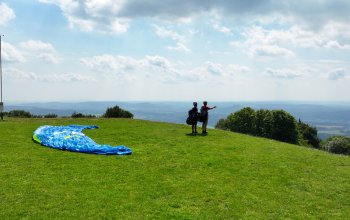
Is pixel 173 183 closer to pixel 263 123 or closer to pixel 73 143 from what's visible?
pixel 73 143

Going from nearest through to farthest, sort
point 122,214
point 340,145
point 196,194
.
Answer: point 122,214 → point 196,194 → point 340,145

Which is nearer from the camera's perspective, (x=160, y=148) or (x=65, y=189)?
(x=65, y=189)

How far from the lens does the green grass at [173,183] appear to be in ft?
43.8

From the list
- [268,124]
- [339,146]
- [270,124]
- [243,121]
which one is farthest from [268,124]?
[339,146]

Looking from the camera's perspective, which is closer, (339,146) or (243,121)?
(243,121)

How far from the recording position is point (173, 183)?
16.6m

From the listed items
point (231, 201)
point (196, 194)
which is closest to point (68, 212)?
point (196, 194)

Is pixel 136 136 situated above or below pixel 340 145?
above

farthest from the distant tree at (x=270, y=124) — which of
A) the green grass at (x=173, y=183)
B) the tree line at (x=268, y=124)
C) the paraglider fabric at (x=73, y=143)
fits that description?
the paraglider fabric at (x=73, y=143)

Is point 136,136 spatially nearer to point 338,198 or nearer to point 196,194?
point 196,194

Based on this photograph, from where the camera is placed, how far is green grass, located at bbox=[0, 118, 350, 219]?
43.8 ft

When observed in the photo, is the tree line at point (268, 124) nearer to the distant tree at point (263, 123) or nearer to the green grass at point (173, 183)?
the distant tree at point (263, 123)

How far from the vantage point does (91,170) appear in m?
18.5

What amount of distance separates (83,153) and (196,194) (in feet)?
33.6
